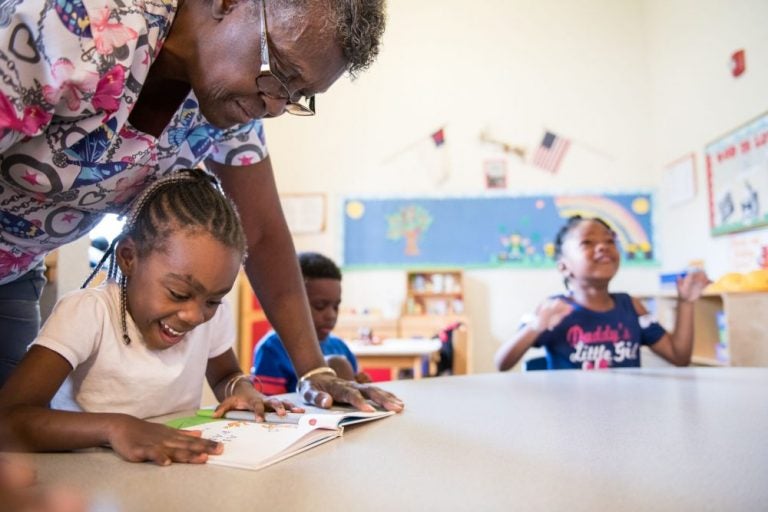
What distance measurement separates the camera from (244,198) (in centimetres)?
109

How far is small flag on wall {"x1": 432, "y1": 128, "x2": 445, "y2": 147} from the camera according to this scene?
4.80m

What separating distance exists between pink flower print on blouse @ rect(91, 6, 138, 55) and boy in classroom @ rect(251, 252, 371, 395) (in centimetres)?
105

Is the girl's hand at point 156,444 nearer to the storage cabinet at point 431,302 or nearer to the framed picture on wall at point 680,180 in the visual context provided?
the storage cabinet at point 431,302

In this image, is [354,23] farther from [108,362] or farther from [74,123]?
[108,362]

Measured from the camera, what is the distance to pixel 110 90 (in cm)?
64

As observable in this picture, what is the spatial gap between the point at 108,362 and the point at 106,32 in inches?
18.2

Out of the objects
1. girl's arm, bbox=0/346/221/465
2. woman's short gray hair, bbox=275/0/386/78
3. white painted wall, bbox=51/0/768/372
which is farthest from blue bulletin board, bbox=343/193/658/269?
girl's arm, bbox=0/346/221/465

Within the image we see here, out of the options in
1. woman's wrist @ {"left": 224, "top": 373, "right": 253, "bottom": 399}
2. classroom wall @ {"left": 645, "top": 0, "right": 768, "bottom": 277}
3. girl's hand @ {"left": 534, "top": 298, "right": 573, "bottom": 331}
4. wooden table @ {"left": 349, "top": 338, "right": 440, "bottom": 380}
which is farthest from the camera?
classroom wall @ {"left": 645, "top": 0, "right": 768, "bottom": 277}

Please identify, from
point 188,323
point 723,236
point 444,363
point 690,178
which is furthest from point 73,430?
point 690,178

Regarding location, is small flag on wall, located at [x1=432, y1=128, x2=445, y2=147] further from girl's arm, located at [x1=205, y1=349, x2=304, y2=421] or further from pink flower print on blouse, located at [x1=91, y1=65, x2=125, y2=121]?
pink flower print on blouse, located at [x1=91, y1=65, x2=125, y2=121]

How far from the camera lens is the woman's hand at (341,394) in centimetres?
87

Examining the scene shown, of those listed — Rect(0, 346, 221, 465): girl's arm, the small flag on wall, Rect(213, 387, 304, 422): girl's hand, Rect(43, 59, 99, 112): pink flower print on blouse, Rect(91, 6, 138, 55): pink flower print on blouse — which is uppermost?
the small flag on wall

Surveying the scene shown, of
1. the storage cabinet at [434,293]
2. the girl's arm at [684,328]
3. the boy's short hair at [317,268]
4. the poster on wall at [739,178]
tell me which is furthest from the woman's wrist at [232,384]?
the storage cabinet at [434,293]

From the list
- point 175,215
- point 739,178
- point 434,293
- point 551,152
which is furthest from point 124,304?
point 551,152
